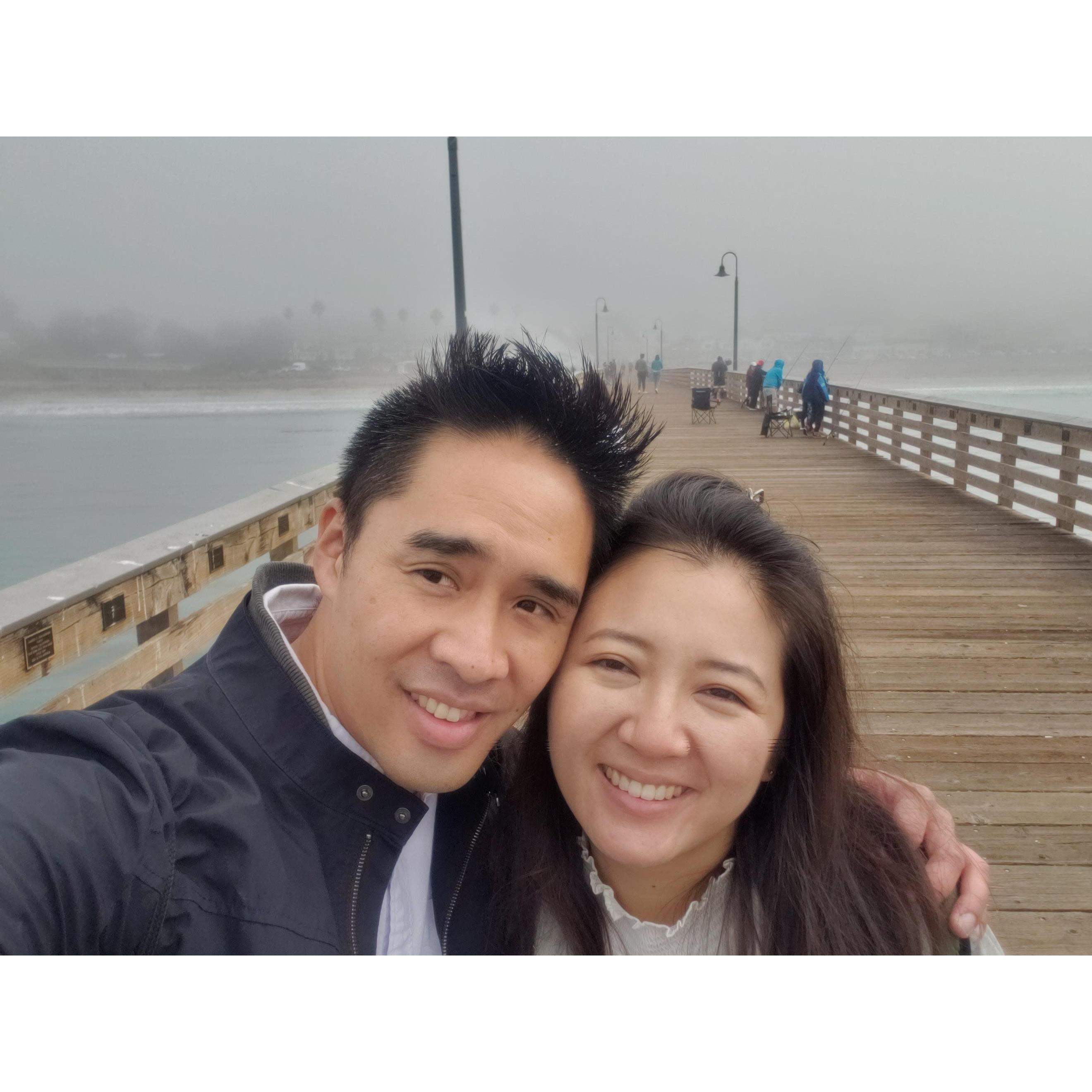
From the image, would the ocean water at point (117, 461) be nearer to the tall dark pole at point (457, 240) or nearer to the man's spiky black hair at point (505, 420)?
the man's spiky black hair at point (505, 420)

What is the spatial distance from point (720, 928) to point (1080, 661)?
3.23 metres

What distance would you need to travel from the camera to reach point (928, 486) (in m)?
8.94

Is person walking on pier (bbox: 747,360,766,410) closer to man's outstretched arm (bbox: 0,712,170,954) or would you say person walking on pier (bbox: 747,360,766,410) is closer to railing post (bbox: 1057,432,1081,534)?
railing post (bbox: 1057,432,1081,534)

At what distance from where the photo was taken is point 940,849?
5.11ft

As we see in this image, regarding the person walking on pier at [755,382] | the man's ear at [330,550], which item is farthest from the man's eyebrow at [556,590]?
the person walking on pier at [755,382]

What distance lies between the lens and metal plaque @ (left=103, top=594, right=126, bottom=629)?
195 centimetres

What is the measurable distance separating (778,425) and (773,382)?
174 centimetres

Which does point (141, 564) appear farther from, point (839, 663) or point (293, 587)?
point (839, 663)

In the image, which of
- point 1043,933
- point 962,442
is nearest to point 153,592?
point 1043,933

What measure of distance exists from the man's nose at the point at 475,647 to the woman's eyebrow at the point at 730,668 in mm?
317

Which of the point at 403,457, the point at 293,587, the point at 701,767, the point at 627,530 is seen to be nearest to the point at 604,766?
the point at 701,767

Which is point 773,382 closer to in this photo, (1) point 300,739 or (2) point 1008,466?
(2) point 1008,466

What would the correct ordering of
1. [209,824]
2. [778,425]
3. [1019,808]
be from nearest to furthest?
[209,824] < [1019,808] < [778,425]

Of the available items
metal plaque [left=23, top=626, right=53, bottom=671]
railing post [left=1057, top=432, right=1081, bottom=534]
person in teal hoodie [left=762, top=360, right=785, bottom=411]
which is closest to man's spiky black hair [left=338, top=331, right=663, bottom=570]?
metal plaque [left=23, top=626, right=53, bottom=671]
